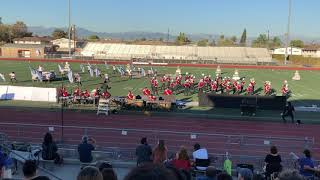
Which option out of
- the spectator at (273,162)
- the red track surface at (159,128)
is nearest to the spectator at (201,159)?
the spectator at (273,162)

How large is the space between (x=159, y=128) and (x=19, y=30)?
4632 inches

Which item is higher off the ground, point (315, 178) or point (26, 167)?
point (26, 167)

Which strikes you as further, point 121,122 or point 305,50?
point 305,50

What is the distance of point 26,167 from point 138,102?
19.8 m

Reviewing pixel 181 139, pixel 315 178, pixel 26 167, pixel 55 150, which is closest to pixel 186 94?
pixel 181 139

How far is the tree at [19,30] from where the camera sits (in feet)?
411

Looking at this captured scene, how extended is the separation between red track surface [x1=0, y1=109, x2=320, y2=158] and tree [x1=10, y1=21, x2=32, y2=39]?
351 feet

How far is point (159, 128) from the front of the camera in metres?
20.7

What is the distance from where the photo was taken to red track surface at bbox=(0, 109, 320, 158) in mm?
16844

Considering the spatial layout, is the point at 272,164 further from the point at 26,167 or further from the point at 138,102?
the point at 138,102

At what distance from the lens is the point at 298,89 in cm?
3597

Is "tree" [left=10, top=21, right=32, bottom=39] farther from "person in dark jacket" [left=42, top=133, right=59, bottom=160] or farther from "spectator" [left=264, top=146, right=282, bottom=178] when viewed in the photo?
"spectator" [left=264, top=146, right=282, bottom=178]

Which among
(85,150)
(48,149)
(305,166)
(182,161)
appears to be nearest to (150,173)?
(182,161)

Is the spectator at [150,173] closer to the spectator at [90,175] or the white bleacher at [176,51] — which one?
the spectator at [90,175]
